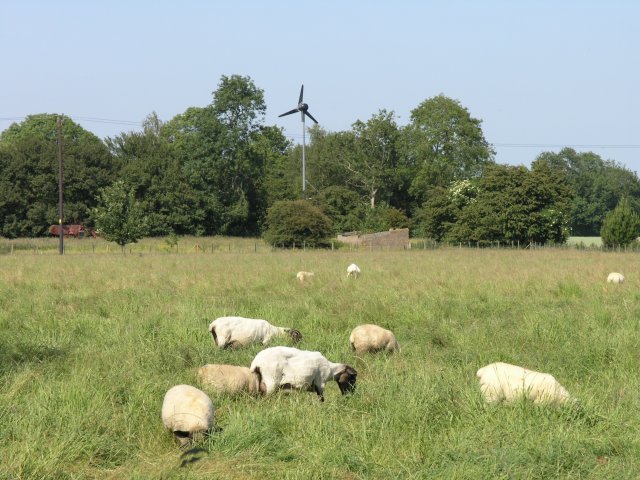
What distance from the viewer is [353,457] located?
6.10 meters

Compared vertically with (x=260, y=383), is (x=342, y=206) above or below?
above

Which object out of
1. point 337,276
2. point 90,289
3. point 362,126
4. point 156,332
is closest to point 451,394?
point 156,332

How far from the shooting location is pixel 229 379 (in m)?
8.01

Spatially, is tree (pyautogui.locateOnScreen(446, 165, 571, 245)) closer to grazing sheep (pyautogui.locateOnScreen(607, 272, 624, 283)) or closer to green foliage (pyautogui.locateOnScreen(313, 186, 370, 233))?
green foliage (pyautogui.locateOnScreen(313, 186, 370, 233))

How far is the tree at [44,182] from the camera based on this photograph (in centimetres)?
7662

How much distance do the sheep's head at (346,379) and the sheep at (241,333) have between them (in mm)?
2982

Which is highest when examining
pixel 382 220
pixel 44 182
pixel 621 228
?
pixel 44 182

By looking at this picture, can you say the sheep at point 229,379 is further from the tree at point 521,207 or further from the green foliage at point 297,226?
the tree at point 521,207

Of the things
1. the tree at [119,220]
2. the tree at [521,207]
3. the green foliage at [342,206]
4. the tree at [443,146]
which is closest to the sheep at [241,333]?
the tree at [119,220]

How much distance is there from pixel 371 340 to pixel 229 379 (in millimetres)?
3031

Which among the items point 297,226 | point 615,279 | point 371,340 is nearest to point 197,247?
point 297,226

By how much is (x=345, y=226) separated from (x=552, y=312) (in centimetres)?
7266

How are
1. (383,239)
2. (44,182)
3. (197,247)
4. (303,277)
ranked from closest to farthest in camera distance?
(303,277)
(197,247)
(383,239)
(44,182)

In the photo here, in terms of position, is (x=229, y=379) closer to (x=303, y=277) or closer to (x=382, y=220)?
(x=303, y=277)
